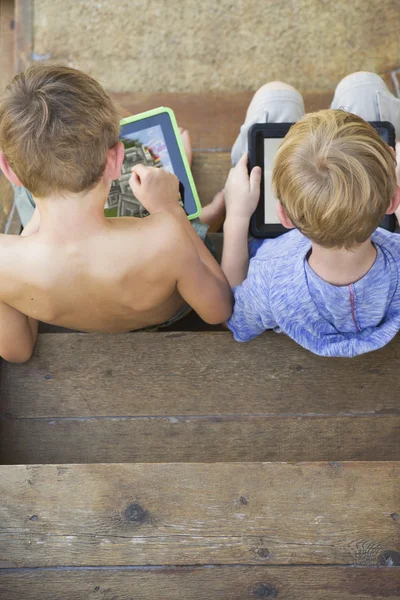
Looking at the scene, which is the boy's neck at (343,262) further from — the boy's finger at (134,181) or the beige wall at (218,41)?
the beige wall at (218,41)

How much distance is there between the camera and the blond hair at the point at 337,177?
0.97 metres

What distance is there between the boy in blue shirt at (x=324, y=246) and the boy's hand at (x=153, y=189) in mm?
210

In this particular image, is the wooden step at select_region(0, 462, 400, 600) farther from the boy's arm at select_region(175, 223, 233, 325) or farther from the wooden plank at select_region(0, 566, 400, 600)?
the boy's arm at select_region(175, 223, 233, 325)

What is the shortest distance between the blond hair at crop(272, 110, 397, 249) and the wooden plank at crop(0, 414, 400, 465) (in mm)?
461

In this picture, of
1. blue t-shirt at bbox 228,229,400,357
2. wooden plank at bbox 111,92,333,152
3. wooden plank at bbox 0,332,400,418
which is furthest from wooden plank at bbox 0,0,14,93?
blue t-shirt at bbox 228,229,400,357

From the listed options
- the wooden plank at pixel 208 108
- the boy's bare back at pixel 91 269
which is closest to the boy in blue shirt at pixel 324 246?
the boy's bare back at pixel 91 269

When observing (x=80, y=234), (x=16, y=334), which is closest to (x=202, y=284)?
(x=80, y=234)

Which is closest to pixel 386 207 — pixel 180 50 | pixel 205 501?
pixel 205 501

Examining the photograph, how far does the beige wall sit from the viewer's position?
2.08 m

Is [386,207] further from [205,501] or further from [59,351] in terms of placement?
[59,351]

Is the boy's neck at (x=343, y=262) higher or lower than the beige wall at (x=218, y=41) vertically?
lower

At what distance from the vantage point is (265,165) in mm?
1479

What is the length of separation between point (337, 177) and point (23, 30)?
1.59m

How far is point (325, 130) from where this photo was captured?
0.99m
